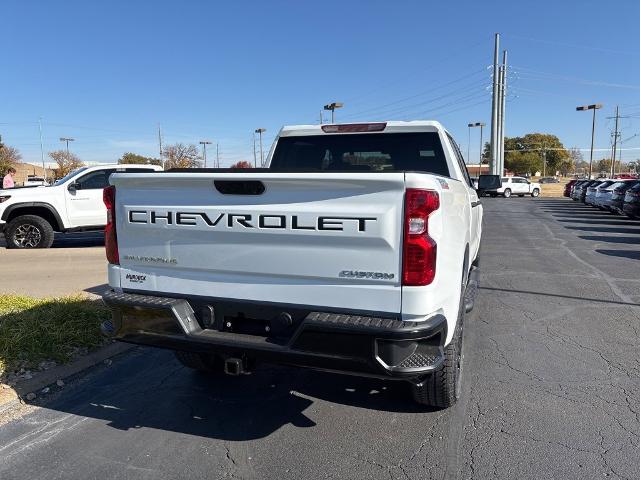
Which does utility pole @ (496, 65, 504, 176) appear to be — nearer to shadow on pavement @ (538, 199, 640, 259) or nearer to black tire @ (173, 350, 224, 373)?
shadow on pavement @ (538, 199, 640, 259)

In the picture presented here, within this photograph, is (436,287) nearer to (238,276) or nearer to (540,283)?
(238,276)

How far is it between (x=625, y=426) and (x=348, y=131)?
3339 mm

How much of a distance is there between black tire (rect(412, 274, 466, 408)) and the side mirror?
3033mm

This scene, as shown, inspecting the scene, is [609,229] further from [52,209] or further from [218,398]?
[218,398]

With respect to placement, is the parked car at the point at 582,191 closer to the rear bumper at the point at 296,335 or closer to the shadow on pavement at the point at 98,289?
the shadow on pavement at the point at 98,289

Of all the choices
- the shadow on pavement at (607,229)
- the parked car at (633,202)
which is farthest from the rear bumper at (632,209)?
the shadow on pavement at (607,229)

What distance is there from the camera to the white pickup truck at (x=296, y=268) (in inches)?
110

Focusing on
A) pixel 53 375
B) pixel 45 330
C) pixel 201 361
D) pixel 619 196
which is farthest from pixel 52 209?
pixel 619 196

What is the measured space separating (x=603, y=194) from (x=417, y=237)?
2544cm

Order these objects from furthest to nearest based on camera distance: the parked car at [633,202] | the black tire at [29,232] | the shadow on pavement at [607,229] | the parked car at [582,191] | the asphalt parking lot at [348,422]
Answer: the parked car at [582,191] < the parked car at [633,202] < the shadow on pavement at [607,229] < the black tire at [29,232] < the asphalt parking lot at [348,422]

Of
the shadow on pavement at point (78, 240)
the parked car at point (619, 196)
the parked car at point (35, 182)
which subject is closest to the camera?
the shadow on pavement at point (78, 240)

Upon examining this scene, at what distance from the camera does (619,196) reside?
21.8 metres

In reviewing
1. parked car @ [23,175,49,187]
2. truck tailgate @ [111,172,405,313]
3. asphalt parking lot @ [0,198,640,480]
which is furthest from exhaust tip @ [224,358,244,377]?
parked car @ [23,175,49,187]

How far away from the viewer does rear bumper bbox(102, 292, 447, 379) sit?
9.24 feet
